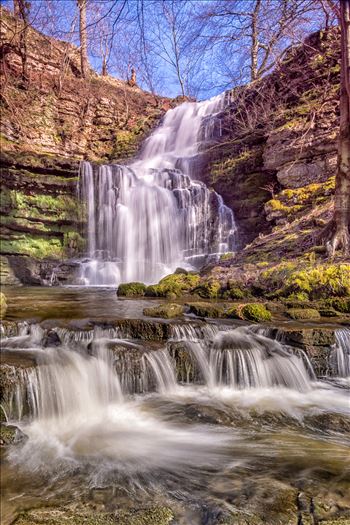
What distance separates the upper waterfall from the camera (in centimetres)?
1520

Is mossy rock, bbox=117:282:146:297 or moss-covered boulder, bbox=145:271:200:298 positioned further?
mossy rock, bbox=117:282:146:297

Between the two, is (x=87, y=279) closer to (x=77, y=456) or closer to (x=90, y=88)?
(x=77, y=456)

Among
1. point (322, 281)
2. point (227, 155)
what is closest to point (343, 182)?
point (322, 281)

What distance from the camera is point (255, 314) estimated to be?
6.39 m

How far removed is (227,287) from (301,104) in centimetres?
1032

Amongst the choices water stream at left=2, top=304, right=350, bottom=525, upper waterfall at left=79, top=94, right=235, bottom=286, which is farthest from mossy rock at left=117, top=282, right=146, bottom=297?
upper waterfall at left=79, top=94, right=235, bottom=286

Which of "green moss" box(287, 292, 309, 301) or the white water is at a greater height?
"green moss" box(287, 292, 309, 301)

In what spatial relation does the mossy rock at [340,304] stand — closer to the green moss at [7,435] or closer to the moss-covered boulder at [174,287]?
the moss-covered boulder at [174,287]

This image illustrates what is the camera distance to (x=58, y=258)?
15.4 meters

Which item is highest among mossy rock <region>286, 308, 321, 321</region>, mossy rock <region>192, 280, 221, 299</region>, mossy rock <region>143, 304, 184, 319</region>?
mossy rock <region>192, 280, 221, 299</region>

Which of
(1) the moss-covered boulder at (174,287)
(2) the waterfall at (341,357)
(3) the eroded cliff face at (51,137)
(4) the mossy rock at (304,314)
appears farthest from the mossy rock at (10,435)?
(3) the eroded cliff face at (51,137)

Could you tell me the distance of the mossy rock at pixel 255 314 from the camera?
249 inches

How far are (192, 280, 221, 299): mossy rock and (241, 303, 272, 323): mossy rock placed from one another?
2.29 metres

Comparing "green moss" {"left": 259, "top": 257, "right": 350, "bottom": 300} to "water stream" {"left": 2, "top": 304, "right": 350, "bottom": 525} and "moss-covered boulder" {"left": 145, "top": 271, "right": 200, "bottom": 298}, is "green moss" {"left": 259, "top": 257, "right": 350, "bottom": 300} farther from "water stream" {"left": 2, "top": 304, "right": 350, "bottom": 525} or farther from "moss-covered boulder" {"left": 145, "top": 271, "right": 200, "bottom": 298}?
"water stream" {"left": 2, "top": 304, "right": 350, "bottom": 525}
